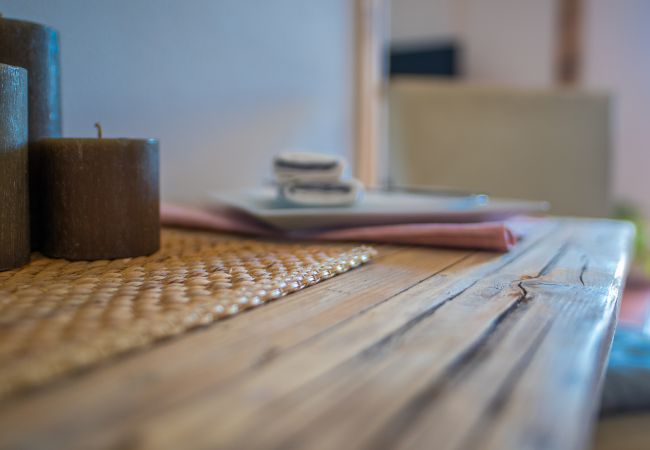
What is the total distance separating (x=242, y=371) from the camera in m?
0.25

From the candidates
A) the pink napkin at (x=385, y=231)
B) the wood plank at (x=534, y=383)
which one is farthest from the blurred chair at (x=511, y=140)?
the wood plank at (x=534, y=383)

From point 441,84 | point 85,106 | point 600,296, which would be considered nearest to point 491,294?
point 600,296

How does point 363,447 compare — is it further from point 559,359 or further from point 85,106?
point 85,106

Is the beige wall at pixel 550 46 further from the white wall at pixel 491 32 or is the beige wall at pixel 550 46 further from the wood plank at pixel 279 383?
the wood plank at pixel 279 383

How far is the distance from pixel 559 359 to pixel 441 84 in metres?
1.27

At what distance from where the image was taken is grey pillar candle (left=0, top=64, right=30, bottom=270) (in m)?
0.41

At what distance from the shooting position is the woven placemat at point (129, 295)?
10.0 inches

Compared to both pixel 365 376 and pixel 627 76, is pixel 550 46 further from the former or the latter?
pixel 365 376

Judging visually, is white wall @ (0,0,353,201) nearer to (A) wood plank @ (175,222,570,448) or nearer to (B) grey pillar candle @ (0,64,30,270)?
(B) grey pillar candle @ (0,64,30,270)

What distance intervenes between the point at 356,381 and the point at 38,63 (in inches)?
16.9

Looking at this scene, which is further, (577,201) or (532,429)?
(577,201)

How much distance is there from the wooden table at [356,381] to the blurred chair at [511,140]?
108cm

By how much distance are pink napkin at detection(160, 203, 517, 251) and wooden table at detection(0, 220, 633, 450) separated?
183 mm

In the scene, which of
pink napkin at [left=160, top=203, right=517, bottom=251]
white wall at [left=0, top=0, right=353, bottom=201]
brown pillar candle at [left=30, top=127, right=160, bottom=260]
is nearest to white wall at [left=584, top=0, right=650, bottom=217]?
white wall at [left=0, top=0, right=353, bottom=201]
